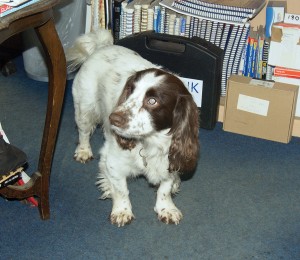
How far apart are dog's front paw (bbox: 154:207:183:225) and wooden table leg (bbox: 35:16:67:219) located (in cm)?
50

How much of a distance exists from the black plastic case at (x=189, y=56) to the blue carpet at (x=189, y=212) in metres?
0.23

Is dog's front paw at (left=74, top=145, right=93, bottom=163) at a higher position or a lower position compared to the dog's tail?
lower

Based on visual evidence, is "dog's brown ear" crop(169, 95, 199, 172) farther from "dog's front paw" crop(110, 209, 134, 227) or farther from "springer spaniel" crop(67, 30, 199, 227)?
"dog's front paw" crop(110, 209, 134, 227)

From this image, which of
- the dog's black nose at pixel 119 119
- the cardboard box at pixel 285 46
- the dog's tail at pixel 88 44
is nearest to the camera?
the dog's black nose at pixel 119 119

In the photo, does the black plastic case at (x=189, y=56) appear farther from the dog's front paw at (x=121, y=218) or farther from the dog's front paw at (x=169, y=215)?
the dog's front paw at (x=121, y=218)

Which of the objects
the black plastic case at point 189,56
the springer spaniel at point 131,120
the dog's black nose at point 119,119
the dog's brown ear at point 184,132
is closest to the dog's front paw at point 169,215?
the springer spaniel at point 131,120

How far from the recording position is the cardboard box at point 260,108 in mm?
2803

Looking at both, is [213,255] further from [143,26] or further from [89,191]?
[143,26]

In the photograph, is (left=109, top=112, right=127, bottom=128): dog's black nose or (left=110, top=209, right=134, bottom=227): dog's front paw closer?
(left=109, top=112, right=127, bottom=128): dog's black nose

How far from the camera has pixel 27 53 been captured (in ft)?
11.1

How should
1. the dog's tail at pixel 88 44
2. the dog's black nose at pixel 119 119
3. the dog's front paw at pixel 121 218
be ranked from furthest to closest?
the dog's tail at pixel 88 44
the dog's front paw at pixel 121 218
the dog's black nose at pixel 119 119

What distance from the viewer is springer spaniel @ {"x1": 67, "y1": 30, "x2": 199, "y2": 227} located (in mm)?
1950

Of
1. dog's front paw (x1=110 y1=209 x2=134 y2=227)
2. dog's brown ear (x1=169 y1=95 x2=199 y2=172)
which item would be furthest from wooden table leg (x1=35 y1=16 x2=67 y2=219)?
dog's brown ear (x1=169 y1=95 x2=199 y2=172)

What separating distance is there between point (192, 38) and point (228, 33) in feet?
0.74
